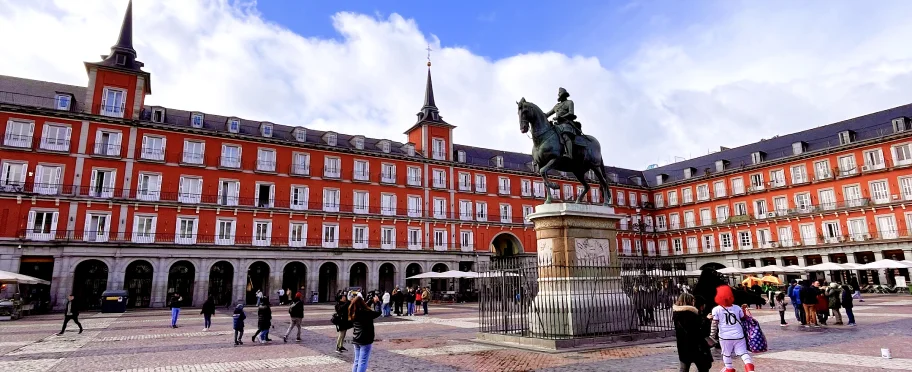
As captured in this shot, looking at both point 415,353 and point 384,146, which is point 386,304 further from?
point 384,146

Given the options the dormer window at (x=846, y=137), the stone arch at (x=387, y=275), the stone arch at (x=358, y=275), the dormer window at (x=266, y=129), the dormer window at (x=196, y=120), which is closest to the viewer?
the dormer window at (x=196, y=120)

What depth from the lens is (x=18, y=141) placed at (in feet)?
103

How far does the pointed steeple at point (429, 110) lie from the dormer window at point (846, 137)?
33850 millimetres

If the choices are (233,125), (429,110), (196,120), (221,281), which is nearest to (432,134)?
(429,110)

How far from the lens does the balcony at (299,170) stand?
3951 centimetres

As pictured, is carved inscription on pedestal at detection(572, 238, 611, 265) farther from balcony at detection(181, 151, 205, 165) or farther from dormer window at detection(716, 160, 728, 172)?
dormer window at detection(716, 160, 728, 172)

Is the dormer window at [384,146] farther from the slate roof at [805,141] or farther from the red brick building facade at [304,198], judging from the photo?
the slate roof at [805,141]

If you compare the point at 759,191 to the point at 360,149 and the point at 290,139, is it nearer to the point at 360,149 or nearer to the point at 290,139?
the point at 360,149

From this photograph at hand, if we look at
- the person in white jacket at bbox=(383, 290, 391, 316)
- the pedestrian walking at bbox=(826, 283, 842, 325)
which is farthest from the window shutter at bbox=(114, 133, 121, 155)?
the pedestrian walking at bbox=(826, 283, 842, 325)

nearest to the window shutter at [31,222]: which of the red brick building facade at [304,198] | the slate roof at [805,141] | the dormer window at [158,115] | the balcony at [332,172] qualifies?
the red brick building facade at [304,198]

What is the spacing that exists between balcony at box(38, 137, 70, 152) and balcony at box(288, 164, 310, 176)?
45.7ft

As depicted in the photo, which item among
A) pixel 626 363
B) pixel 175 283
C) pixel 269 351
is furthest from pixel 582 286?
pixel 175 283

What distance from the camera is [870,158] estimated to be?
40.8 metres

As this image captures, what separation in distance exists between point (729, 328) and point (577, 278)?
4662mm
